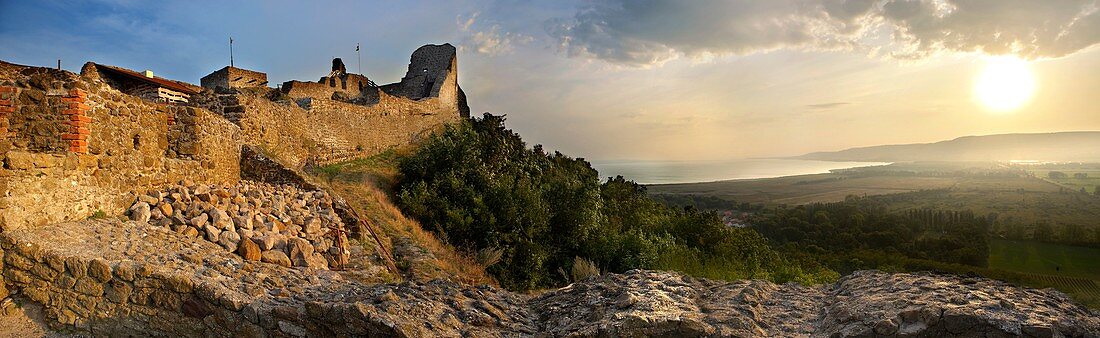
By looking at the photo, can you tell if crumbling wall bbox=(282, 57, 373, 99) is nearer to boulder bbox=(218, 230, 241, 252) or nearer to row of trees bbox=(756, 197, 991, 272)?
boulder bbox=(218, 230, 241, 252)

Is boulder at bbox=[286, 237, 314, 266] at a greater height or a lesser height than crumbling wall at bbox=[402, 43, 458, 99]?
lesser

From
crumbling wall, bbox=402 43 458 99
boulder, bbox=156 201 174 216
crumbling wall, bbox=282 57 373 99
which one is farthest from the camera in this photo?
crumbling wall, bbox=402 43 458 99

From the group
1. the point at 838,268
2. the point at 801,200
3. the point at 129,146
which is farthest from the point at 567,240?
the point at 801,200

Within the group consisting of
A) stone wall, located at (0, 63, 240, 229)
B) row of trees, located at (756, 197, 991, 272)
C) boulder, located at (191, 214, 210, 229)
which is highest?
stone wall, located at (0, 63, 240, 229)

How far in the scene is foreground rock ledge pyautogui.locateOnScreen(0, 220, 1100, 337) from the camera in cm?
415

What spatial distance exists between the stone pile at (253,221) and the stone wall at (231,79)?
23223mm

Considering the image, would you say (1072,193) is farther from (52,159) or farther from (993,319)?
(52,159)

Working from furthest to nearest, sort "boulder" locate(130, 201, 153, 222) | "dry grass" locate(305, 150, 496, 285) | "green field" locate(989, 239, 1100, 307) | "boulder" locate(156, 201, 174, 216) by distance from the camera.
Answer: "green field" locate(989, 239, 1100, 307)
"dry grass" locate(305, 150, 496, 285)
"boulder" locate(156, 201, 174, 216)
"boulder" locate(130, 201, 153, 222)

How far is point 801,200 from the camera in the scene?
85250 millimetres

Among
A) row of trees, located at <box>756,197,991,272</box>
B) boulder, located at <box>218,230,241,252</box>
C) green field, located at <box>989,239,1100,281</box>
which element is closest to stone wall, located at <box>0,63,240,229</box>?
boulder, located at <box>218,230,241,252</box>

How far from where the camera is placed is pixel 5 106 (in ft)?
17.5

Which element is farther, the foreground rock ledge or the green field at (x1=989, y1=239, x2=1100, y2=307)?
the green field at (x1=989, y1=239, x2=1100, y2=307)

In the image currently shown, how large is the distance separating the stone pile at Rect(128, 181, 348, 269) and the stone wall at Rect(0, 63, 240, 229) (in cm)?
39

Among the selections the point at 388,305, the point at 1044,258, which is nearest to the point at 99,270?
the point at 388,305
